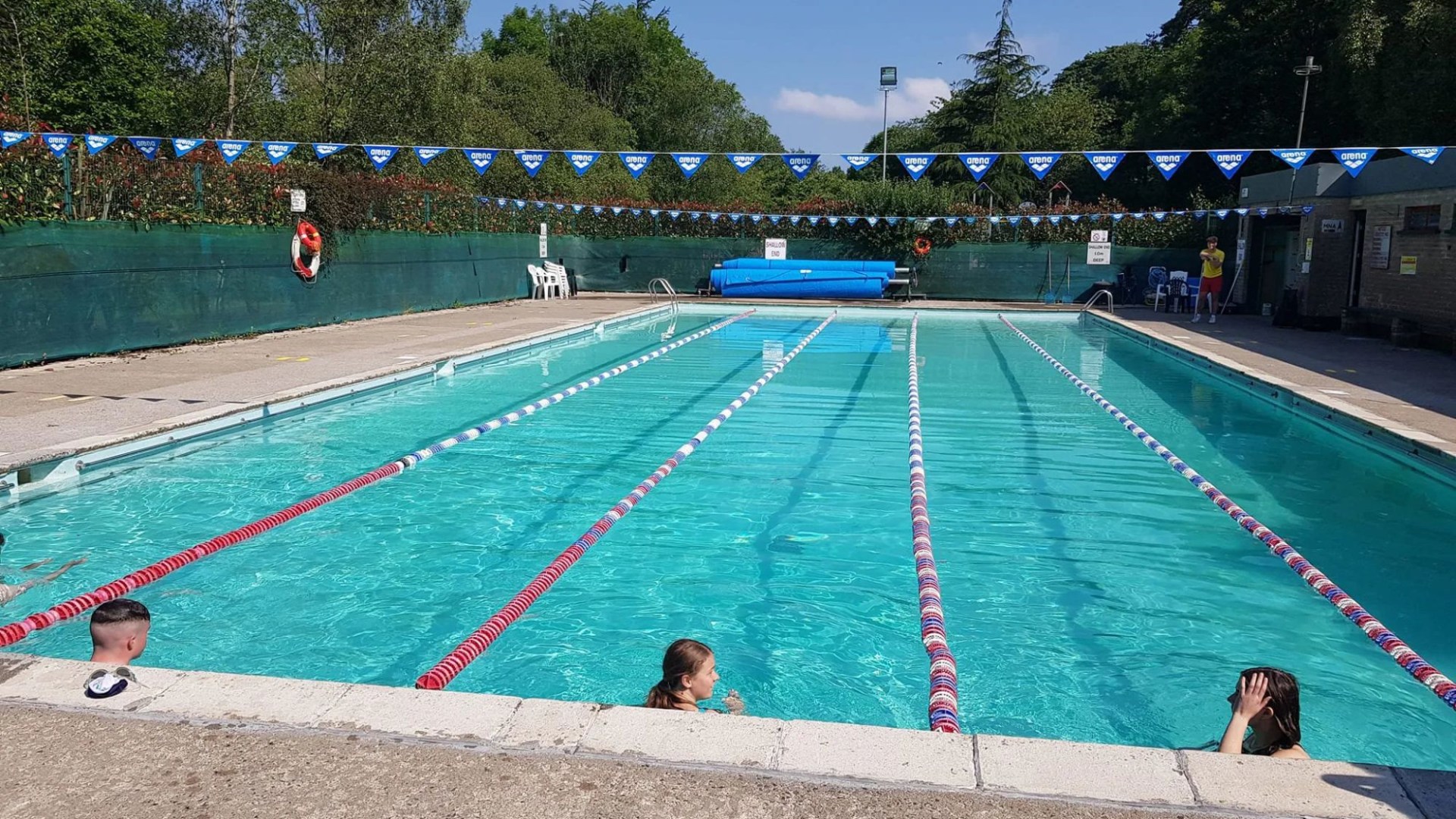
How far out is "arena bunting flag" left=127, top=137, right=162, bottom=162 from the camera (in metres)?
15.2

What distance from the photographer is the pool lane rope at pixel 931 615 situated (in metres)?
3.74

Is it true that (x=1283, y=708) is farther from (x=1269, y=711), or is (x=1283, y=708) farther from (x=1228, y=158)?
(x=1228, y=158)

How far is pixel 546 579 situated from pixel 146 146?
1413 cm

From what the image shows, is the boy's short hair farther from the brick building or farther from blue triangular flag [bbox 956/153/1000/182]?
the brick building

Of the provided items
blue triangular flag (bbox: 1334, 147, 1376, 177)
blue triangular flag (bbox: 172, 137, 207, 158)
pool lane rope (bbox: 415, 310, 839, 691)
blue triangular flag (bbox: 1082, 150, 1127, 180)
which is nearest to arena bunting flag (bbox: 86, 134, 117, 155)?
blue triangular flag (bbox: 172, 137, 207, 158)

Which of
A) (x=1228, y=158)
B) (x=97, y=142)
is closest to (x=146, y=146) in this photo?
(x=97, y=142)

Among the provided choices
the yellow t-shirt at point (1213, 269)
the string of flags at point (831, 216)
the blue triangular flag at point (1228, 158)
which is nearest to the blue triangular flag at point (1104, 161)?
the blue triangular flag at point (1228, 158)

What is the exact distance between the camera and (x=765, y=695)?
4965 millimetres

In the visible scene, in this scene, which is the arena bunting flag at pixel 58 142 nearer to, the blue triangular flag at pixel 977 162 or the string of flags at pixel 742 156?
the string of flags at pixel 742 156

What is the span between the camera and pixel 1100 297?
26.8 meters

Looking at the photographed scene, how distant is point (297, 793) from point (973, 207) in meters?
28.0

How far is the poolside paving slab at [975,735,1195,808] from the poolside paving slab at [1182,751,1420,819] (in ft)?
0.24

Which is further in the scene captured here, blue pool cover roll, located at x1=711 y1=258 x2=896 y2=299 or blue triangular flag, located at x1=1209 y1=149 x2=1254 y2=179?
blue pool cover roll, located at x1=711 y1=258 x2=896 y2=299

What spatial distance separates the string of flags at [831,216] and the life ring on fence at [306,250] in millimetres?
7811
